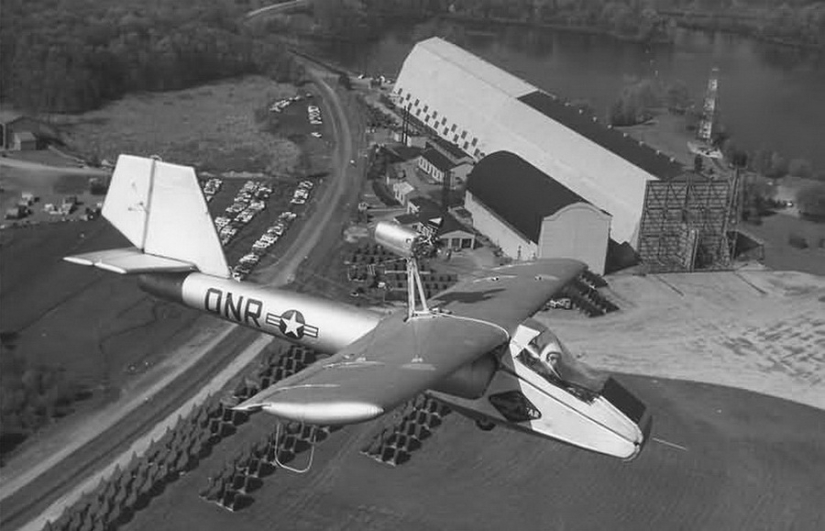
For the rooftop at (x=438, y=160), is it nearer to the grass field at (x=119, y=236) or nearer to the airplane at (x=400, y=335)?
the grass field at (x=119, y=236)

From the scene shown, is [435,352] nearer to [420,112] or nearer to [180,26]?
[420,112]

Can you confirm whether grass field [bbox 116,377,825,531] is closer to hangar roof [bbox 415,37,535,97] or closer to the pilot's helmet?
the pilot's helmet

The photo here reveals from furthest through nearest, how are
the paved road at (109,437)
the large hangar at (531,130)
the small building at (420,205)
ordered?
1. the small building at (420,205)
2. the large hangar at (531,130)
3. the paved road at (109,437)

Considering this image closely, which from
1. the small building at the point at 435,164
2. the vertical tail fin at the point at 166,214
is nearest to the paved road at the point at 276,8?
the small building at the point at 435,164

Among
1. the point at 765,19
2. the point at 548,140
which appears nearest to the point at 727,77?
the point at 765,19

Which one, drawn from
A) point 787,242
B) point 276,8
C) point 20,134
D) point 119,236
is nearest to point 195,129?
point 20,134

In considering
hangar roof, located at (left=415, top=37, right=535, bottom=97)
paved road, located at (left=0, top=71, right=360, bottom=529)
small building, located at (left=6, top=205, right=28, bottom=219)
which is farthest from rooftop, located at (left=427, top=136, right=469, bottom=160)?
small building, located at (left=6, top=205, right=28, bottom=219)

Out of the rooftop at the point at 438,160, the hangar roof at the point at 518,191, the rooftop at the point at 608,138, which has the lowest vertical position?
the rooftop at the point at 438,160
